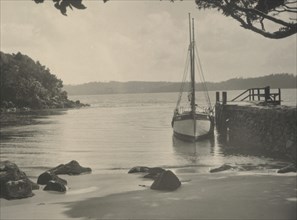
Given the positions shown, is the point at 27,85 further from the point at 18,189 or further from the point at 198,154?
the point at 18,189

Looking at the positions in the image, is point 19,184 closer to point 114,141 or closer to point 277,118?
point 277,118

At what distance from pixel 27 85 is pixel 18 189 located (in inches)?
4024

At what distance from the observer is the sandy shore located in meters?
10.7

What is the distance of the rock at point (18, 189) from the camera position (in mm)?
13477

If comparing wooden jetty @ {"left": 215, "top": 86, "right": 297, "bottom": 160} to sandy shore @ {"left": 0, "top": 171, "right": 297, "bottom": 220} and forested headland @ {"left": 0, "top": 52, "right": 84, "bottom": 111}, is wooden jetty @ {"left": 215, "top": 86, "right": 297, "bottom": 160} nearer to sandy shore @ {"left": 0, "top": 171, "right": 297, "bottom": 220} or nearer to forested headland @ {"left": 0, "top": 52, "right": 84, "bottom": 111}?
sandy shore @ {"left": 0, "top": 171, "right": 297, "bottom": 220}

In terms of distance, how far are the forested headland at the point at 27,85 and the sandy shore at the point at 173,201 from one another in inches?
3547

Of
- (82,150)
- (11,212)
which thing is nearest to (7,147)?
(82,150)

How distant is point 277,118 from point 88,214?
62.7ft

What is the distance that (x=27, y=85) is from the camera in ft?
368

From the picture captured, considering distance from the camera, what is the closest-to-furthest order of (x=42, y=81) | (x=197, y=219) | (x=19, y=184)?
(x=197, y=219) → (x=19, y=184) → (x=42, y=81)

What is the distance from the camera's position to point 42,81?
127m

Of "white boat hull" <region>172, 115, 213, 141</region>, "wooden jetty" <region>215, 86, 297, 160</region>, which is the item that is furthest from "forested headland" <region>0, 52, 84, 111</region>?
"wooden jetty" <region>215, 86, 297, 160</region>

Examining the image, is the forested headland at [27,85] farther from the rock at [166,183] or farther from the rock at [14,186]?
the rock at [166,183]

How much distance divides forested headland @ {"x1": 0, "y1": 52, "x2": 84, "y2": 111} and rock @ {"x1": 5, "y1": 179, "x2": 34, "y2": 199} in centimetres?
8963
